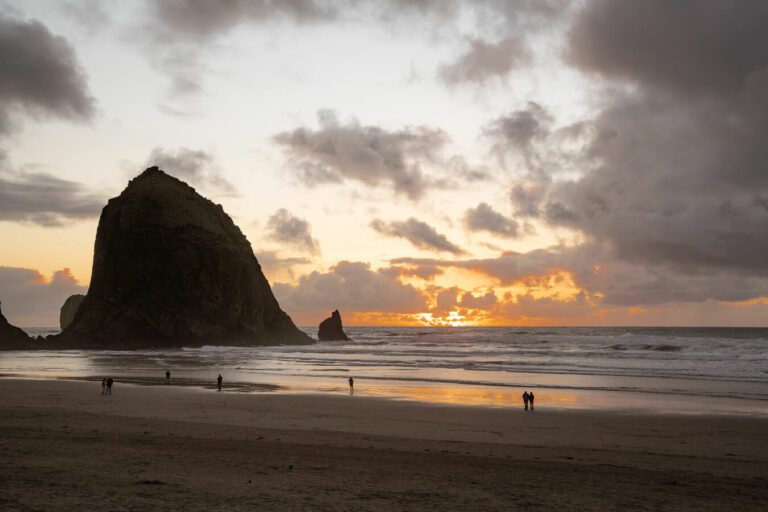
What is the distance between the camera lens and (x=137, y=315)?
294ft

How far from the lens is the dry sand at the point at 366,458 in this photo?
Answer: 10211 mm

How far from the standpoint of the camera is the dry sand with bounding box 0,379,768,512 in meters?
10.2

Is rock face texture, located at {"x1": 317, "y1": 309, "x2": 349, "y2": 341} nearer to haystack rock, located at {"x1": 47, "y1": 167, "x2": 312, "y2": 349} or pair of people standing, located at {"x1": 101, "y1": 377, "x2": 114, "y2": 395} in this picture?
haystack rock, located at {"x1": 47, "y1": 167, "x2": 312, "y2": 349}

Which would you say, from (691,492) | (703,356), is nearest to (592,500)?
(691,492)

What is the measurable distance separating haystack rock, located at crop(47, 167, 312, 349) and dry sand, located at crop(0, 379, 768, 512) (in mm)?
66102

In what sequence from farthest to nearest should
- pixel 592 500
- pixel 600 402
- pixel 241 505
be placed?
pixel 600 402 < pixel 592 500 < pixel 241 505

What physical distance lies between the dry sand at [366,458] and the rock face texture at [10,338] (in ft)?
214

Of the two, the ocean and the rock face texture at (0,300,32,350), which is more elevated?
the rock face texture at (0,300,32,350)

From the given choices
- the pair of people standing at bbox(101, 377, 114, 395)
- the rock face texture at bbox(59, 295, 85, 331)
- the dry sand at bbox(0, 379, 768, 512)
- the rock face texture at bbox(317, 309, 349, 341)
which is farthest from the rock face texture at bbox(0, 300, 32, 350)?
the rock face texture at bbox(59, 295, 85, 331)

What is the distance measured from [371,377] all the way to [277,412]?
20.5 m

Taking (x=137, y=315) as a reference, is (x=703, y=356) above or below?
below

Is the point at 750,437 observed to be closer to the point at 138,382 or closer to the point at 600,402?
the point at 600,402

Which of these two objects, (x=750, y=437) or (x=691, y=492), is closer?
(x=691, y=492)

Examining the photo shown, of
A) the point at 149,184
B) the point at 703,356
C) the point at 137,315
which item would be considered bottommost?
the point at 703,356
